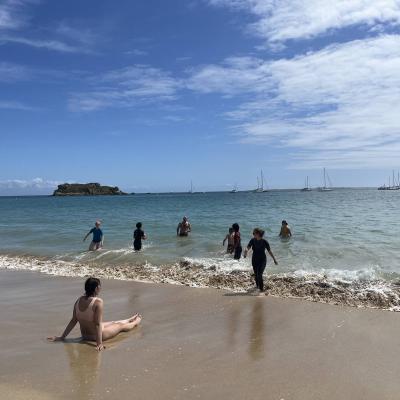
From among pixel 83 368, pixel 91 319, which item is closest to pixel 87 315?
pixel 91 319

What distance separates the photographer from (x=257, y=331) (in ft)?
22.6

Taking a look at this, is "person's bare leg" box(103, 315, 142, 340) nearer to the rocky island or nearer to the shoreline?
the shoreline

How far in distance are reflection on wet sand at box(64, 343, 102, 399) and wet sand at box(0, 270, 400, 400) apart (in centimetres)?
1

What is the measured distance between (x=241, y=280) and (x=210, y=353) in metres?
5.07

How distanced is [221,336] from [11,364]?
116 inches

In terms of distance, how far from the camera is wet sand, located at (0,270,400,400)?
190 inches

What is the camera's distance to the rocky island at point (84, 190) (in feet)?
546

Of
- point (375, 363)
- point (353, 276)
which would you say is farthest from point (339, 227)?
point (375, 363)

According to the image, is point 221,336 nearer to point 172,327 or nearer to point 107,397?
point 172,327

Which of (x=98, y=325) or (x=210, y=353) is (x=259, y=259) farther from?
(x=98, y=325)

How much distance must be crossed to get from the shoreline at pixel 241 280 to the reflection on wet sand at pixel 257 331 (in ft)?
3.49

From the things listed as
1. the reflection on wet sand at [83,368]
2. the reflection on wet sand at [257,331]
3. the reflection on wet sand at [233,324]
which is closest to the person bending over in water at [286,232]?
the reflection on wet sand at [257,331]

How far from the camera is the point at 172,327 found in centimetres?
716

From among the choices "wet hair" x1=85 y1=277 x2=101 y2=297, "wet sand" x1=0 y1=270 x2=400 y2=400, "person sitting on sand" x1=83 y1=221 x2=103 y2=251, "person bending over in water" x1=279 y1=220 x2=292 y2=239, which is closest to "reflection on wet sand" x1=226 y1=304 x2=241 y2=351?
"wet sand" x1=0 y1=270 x2=400 y2=400
